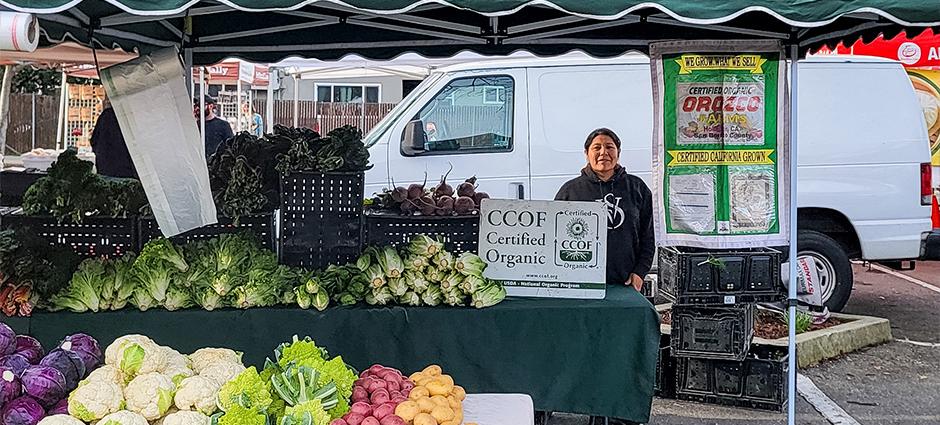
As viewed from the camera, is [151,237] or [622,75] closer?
[151,237]

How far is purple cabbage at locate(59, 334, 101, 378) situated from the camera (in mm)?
3297

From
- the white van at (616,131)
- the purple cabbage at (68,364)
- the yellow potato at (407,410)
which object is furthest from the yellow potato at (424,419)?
the white van at (616,131)

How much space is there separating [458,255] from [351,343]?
0.75 m

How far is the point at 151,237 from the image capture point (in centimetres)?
465

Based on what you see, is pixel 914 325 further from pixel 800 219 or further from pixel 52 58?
pixel 52 58

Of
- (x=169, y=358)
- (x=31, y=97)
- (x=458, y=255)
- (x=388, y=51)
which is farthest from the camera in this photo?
(x=31, y=97)

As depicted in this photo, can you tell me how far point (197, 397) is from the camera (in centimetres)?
303

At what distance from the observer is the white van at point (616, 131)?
791 centimetres

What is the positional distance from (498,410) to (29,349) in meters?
1.73

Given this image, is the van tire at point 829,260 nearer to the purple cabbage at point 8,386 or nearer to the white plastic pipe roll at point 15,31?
the purple cabbage at point 8,386

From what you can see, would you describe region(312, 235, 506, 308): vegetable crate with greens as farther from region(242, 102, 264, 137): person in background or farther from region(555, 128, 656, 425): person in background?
region(242, 102, 264, 137): person in background

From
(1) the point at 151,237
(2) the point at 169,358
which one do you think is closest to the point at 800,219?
(1) the point at 151,237

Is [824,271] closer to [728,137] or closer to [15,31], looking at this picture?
[728,137]

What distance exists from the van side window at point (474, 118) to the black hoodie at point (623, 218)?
7.55 ft
